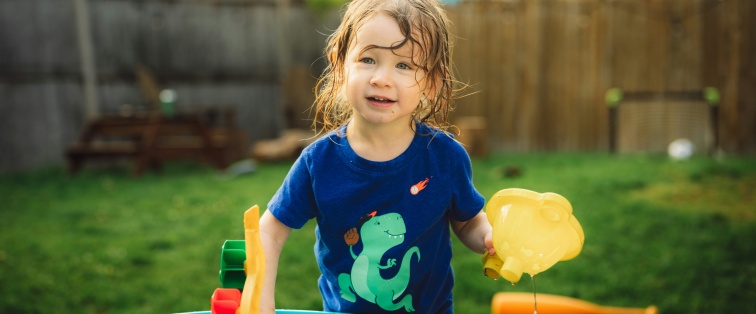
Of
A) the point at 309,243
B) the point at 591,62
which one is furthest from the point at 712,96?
the point at 309,243

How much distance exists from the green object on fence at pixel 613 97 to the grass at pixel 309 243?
162cm

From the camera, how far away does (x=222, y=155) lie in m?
7.32

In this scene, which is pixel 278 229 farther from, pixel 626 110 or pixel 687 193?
pixel 626 110

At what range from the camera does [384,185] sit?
1420mm

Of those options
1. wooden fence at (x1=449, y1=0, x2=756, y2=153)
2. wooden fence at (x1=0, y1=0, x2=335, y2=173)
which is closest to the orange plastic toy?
wooden fence at (x1=449, y1=0, x2=756, y2=153)

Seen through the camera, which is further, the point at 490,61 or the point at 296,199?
the point at 490,61

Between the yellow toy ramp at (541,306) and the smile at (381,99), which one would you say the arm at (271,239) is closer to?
the smile at (381,99)

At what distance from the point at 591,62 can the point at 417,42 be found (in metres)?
7.18

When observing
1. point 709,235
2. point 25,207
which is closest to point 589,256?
point 709,235

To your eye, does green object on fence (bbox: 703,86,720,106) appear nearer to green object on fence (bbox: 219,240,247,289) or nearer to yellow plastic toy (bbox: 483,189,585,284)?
yellow plastic toy (bbox: 483,189,585,284)

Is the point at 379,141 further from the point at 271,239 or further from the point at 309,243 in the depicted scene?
the point at 309,243

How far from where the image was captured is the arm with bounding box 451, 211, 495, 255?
4.87ft

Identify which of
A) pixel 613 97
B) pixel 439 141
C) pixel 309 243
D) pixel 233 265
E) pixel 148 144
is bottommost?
pixel 309 243

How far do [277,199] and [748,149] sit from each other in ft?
25.0
